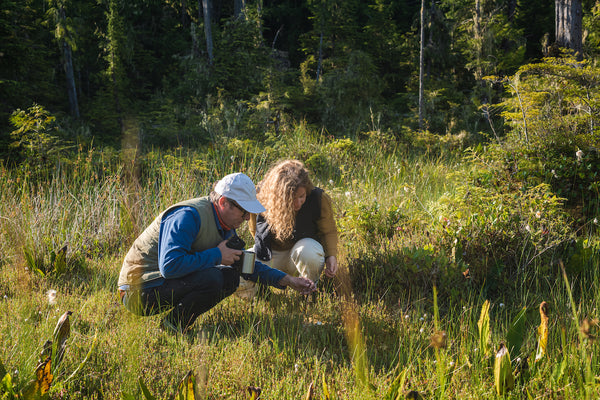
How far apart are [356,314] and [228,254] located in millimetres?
1011

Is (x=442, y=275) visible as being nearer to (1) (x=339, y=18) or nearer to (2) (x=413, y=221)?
(2) (x=413, y=221)

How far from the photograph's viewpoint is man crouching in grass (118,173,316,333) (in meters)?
2.61

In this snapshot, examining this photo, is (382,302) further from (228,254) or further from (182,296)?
(182,296)

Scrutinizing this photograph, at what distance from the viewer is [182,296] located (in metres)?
2.74

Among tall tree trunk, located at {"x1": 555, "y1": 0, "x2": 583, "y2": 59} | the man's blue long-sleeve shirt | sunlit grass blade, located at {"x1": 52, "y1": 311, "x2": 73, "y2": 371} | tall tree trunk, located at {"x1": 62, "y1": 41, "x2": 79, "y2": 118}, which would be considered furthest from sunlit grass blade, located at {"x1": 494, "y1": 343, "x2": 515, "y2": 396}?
tall tree trunk, located at {"x1": 62, "y1": 41, "x2": 79, "y2": 118}

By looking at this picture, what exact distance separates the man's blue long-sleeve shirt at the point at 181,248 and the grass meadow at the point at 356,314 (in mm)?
452

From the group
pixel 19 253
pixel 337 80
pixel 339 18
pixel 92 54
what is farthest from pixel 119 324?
pixel 92 54

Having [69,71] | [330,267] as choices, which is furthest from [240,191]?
[69,71]

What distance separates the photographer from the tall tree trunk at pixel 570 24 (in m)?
6.16

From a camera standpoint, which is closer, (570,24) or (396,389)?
(396,389)

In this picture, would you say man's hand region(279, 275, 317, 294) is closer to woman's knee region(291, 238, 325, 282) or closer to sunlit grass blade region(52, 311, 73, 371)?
woman's knee region(291, 238, 325, 282)

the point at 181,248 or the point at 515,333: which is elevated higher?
the point at 181,248

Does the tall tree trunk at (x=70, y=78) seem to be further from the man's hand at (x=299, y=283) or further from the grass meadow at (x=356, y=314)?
the man's hand at (x=299, y=283)

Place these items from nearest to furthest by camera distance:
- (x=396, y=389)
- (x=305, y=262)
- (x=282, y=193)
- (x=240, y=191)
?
(x=396, y=389) → (x=240, y=191) → (x=282, y=193) → (x=305, y=262)
